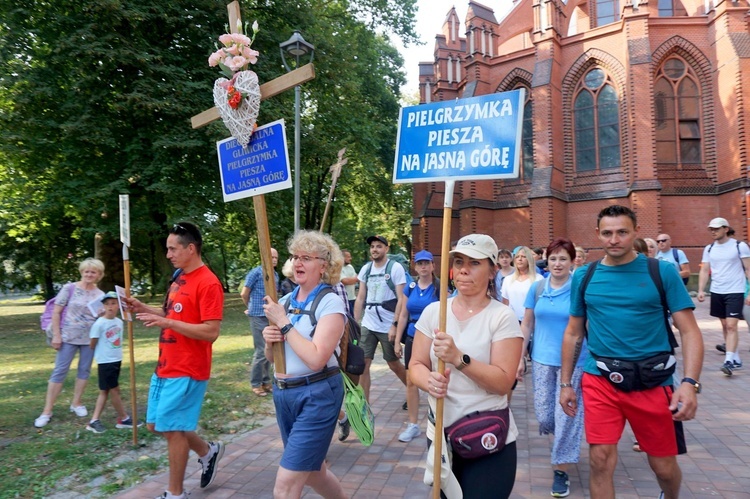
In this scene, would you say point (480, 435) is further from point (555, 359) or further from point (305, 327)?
point (555, 359)

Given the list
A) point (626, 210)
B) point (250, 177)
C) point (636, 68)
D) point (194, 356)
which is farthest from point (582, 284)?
point (636, 68)

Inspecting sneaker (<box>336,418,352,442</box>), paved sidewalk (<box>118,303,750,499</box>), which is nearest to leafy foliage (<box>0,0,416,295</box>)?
sneaker (<box>336,418,352,442</box>)

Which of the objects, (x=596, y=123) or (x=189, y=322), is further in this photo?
(x=596, y=123)

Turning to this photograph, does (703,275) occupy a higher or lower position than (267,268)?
lower

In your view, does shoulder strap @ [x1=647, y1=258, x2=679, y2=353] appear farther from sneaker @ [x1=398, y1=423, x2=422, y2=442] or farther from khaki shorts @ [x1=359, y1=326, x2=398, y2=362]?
khaki shorts @ [x1=359, y1=326, x2=398, y2=362]

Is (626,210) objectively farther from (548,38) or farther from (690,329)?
(548,38)

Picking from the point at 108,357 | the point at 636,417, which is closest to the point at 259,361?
the point at 108,357

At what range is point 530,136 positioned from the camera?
1064 inches

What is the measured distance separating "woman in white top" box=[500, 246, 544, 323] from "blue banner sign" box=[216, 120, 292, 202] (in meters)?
3.69

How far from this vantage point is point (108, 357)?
5.72 metres

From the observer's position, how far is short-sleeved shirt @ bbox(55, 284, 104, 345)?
19.6 feet

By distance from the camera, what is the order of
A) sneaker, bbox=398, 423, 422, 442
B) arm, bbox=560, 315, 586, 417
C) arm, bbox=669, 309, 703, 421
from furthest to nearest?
sneaker, bbox=398, 423, 422, 442, arm, bbox=560, 315, 586, 417, arm, bbox=669, 309, 703, 421

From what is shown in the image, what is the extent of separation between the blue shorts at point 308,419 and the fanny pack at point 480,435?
0.81m

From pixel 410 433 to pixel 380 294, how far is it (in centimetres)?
159
